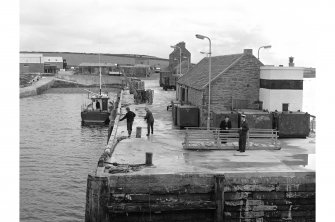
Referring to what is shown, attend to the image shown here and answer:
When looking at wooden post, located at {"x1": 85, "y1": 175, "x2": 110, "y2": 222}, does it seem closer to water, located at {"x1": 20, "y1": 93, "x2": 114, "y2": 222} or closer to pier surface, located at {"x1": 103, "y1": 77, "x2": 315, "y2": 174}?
pier surface, located at {"x1": 103, "y1": 77, "x2": 315, "y2": 174}

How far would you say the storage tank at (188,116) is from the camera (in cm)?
2456

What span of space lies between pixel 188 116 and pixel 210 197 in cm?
1096

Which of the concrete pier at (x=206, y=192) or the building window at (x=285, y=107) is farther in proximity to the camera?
the building window at (x=285, y=107)

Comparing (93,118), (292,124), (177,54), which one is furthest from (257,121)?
(177,54)

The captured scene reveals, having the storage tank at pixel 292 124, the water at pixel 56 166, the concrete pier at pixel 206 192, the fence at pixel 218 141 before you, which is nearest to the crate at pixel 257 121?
the storage tank at pixel 292 124

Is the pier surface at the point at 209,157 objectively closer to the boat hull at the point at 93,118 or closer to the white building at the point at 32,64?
the boat hull at the point at 93,118

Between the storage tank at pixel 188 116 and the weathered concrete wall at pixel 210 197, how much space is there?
427 inches

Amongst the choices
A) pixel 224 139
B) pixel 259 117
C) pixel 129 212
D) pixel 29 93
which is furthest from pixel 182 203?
pixel 29 93

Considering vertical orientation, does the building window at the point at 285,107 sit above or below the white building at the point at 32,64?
below

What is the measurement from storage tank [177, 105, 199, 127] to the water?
18.5ft

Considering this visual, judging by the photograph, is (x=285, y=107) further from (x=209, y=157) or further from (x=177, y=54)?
(x=177, y=54)

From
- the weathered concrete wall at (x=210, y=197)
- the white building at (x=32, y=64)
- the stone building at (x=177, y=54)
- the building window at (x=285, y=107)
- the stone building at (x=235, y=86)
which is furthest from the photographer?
the white building at (x=32, y=64)
